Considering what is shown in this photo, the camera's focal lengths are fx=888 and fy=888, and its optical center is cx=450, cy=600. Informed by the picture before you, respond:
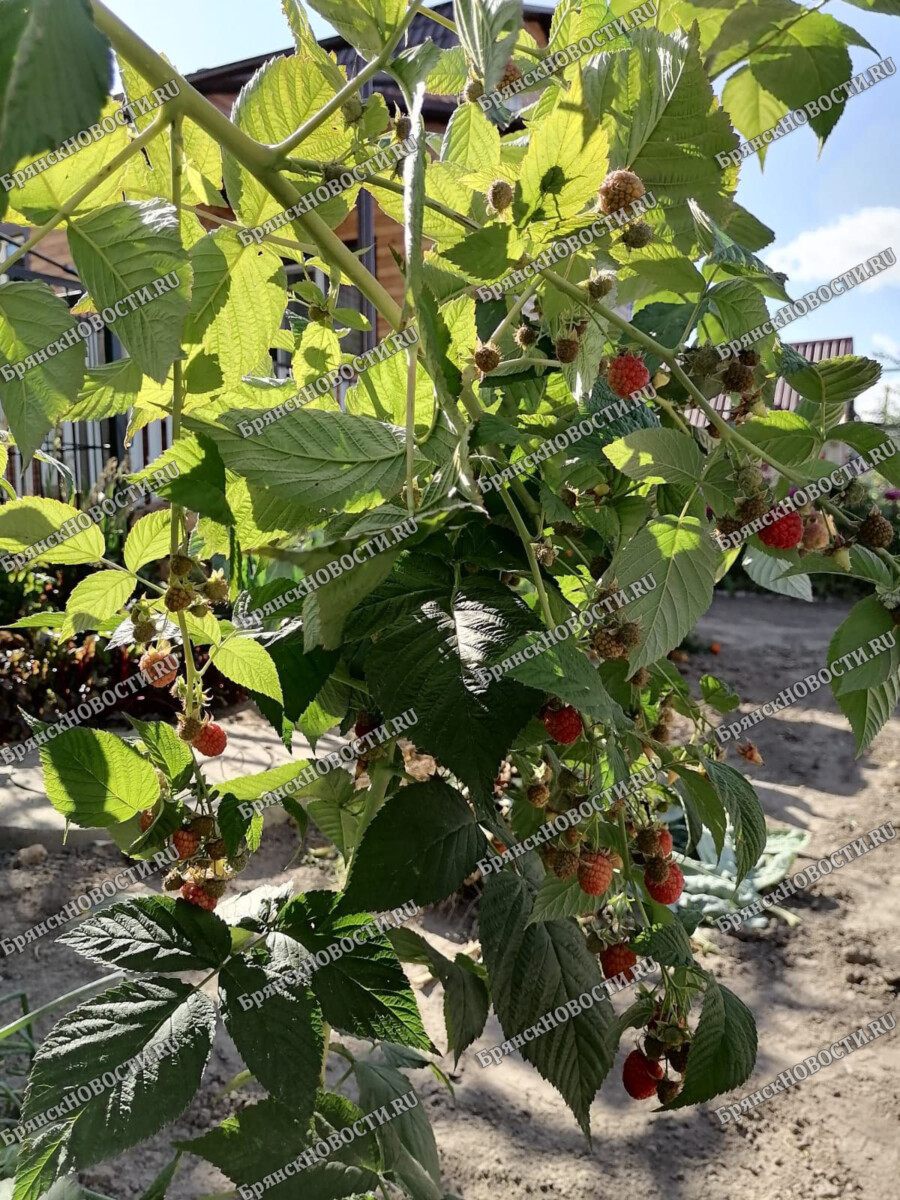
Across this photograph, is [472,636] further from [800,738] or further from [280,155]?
[800,738]

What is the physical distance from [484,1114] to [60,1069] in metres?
1.63

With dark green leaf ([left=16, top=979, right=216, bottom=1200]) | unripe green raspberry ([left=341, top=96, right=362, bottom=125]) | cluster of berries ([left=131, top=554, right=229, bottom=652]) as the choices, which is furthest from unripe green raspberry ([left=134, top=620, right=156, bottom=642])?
unripe green raspberry ([left=341, top=96, right=362, bottom=125])

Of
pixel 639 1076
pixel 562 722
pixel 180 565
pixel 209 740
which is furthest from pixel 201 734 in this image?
pixel 639 1076

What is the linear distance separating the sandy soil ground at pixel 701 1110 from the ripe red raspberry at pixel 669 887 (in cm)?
104

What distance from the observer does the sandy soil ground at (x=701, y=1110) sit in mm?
1720

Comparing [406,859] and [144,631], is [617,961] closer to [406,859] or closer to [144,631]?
[406,859]

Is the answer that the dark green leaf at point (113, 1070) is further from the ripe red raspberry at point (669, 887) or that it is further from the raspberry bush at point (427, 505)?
the ripe red raspberry at point (669, 887)

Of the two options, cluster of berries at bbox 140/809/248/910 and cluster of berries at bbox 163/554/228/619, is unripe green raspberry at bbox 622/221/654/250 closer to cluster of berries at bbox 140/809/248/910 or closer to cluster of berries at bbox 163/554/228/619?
cluster of berries at bbox 163/554/228/619

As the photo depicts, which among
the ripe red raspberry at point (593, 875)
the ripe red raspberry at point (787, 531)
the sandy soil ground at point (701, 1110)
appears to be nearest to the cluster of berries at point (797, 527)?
the ripe red raspberry at point (787, 531)

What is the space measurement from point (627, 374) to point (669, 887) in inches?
15.0

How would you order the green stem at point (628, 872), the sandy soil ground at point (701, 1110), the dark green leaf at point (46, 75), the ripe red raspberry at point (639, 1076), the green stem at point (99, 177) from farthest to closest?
the sandy soil ground at point (701, 1110), the ripe red raspberry at point (639, 1076), the green stem at point (628, 872), the green stem at point (99, 177), the dark green leaf at point (46, 75)

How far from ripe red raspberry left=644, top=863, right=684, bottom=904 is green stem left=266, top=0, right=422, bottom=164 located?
53cm

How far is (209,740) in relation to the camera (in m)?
0.57

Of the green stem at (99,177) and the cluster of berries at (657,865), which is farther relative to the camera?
the cluster of berries at (657,865)
